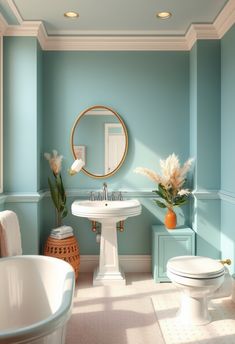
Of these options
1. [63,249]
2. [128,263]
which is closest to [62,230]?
[63,249]

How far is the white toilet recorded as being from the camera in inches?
98.0

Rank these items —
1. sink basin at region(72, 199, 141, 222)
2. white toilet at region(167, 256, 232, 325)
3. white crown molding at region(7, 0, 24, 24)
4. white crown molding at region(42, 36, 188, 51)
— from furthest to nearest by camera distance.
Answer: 1. white crown molding at region(42, 36, 188, 51)
2. sink basin at region(72, 199, 141, 222)
3. white crown molding at region(7, 0, 24, 24)
4. white toilet at region(167, 256, 232, 325)

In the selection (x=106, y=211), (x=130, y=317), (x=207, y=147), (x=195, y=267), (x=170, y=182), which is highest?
(x=207, y=147)

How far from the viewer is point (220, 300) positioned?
3.04 meters

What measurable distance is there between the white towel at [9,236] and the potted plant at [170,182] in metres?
1.40

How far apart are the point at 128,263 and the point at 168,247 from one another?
22.5 inches

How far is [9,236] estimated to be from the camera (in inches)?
102

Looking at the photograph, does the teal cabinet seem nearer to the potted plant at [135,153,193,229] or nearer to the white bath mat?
the potted plant at [135,153,193,229]

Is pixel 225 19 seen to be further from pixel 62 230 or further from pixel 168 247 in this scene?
pixel 62 230

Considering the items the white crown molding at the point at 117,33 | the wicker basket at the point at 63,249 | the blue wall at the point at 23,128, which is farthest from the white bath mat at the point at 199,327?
the white crown molding at the point at 117,33

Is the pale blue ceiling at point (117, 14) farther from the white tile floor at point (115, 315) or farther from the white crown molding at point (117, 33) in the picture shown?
the white tile floor at point (115, 315)

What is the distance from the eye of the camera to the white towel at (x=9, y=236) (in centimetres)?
254

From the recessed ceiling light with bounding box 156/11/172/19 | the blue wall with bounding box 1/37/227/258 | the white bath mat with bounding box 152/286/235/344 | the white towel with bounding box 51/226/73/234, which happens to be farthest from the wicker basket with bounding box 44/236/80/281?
the recessed ceiling light with bounding box 156/11/172/19

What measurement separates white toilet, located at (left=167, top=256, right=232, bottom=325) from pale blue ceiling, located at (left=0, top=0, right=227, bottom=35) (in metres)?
2.18
